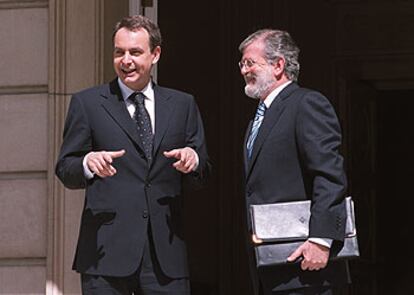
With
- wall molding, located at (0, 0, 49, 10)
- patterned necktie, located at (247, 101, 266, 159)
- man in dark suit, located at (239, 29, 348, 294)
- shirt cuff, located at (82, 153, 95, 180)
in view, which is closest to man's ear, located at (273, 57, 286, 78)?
man in dark suit, located at (239, 29, 348, 294)

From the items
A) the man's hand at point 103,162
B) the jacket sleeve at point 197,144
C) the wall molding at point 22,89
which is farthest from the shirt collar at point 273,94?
the wall molding at point 22,89

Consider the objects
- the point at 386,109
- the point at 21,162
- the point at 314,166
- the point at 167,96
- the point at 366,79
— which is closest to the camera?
the point at 314,166

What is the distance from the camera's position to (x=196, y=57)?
11.0 metres

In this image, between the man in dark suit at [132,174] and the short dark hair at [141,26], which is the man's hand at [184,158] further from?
the short dark hair at [141,26]

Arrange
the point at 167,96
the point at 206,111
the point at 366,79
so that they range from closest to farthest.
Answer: the point at 167,96, the point at 366,79, the point at 206,111

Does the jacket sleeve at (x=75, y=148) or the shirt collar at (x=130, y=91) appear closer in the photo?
the jacket sleeve at (x=75, y=148)

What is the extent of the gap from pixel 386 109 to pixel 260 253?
28.4 feet

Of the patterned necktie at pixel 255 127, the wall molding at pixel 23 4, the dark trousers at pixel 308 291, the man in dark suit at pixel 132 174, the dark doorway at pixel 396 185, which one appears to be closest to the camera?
the dark trousers at pixel 308 291

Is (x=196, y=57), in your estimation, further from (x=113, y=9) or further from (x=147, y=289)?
(x=147, y=289)

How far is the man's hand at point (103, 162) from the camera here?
438 cm

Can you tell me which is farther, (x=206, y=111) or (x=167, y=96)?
(x=206, y=111)

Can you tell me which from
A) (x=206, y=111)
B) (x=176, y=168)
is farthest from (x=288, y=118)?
(x=206, y=111)

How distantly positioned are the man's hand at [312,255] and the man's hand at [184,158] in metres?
0.57

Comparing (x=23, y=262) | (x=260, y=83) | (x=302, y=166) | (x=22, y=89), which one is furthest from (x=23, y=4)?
(x=302, y=166)
